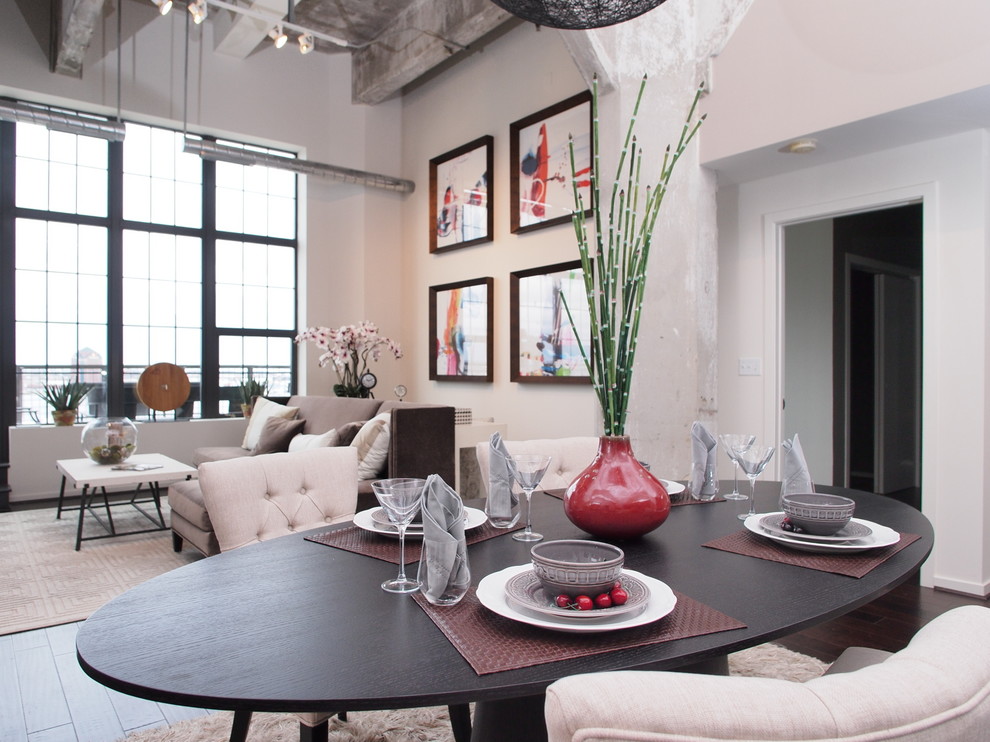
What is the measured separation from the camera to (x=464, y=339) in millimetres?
5527

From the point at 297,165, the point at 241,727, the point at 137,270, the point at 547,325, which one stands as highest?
the point at 297,165

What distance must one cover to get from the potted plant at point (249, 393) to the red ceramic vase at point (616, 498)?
513cm

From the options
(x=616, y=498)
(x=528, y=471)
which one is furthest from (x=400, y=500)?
(x=616, y=498)

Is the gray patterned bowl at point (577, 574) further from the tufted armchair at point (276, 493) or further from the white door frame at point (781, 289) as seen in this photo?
the white door frame at point (781, 289)

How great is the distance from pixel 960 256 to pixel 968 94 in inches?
27.7

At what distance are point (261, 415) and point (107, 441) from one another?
1264 mm

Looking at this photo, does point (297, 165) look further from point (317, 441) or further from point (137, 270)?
point (317, 441)

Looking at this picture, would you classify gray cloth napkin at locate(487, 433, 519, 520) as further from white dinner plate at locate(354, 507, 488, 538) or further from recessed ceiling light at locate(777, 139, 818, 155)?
recessed ceiling light at locate(777, 139, 818, 155)

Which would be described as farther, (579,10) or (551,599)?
(579,10)

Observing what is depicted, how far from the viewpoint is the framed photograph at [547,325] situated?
4496 millimetres

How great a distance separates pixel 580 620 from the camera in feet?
2.89

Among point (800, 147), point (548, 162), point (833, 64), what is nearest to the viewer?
point (833, 64)

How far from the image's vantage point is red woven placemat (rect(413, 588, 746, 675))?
81 cm

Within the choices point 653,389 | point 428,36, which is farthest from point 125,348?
point 653,389
